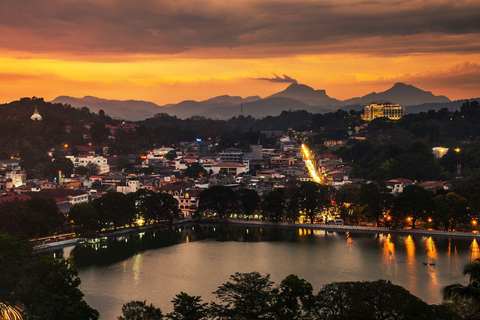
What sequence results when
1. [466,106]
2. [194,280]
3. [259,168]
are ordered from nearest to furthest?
[194,280]
[259,168]
[466,106]

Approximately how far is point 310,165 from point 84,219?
77.5 feet

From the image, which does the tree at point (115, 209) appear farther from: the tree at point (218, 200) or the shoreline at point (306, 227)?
the tree at point (218, 200)

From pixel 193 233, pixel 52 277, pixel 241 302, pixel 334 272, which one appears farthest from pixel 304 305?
pixel 193 233

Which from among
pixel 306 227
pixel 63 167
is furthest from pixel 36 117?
pixel 306 227

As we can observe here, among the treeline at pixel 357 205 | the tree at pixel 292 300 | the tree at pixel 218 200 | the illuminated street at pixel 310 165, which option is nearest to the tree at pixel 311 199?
the treeline at pixel 357 205

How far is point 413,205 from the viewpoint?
76.9 ft

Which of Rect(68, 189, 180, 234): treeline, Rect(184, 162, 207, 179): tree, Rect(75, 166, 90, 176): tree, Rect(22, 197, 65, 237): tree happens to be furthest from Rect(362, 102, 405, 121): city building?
Rect(22, 197, 65, 237): tree

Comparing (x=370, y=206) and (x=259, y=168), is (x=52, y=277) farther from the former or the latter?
(x=259, y=168)

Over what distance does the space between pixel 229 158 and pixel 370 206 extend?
1961 centimetres

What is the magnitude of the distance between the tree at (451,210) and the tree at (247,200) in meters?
7.55

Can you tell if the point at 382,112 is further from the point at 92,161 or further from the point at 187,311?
the point at 187,311

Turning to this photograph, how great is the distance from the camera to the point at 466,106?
173ft

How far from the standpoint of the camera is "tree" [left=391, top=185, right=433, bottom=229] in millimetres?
23438

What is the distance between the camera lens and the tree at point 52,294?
37.5ft
